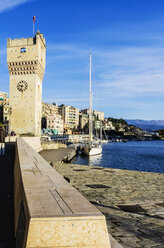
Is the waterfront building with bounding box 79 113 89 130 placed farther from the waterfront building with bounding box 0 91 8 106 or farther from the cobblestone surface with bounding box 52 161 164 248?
the cobblestone surface with bounding box 52 161 164 248

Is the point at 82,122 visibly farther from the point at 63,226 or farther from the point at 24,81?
the point at 63,226

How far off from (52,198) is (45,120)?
127 meters

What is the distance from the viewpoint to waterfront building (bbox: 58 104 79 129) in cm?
16438

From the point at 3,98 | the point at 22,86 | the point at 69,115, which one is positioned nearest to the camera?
the point at 22,86

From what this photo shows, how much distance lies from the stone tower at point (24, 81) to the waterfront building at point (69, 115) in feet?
354

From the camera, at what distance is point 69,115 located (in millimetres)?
167000

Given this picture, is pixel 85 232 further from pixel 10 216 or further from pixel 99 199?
pixel 99 199

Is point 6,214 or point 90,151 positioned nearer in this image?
point 6,214

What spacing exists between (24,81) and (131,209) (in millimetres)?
46282

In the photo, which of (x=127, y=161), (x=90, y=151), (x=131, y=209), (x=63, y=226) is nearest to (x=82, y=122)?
(x=90, y=151)

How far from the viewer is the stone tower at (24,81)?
160 ft

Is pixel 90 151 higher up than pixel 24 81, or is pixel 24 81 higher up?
pixel 24 81

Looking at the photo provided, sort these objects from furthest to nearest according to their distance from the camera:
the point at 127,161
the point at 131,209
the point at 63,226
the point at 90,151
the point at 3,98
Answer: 1. the point at 3,98
2. the point at 90,151
3. the point at 127,161
4. the point at 131,209
5. the point at 63,226

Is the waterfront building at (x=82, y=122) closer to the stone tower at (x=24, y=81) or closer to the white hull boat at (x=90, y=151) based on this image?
the white hull boat at (x=90, y=151)
